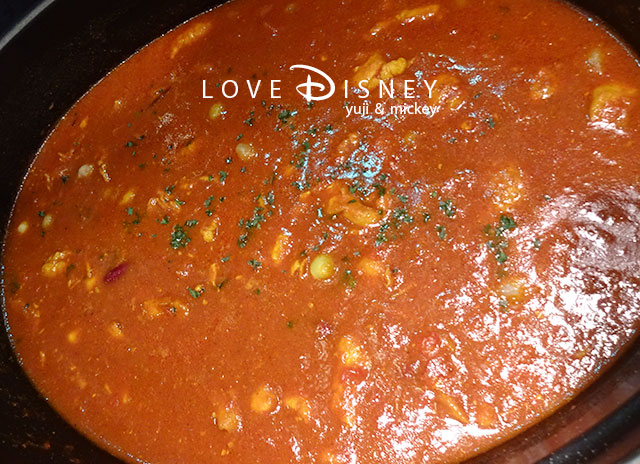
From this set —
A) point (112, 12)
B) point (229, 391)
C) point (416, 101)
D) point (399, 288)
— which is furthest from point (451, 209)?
point (112, 12)

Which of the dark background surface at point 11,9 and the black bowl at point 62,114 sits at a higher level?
the dark background surface at point 11,9

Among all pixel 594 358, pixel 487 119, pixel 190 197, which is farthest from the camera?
pixel 190 197

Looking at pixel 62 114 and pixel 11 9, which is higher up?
pixel 11 9

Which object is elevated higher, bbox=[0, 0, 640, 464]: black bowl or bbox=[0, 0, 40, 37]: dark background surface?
bbox=[0, 0, 40, 37]: dark background surface

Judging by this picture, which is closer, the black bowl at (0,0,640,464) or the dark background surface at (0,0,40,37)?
the black bowl at (0,0,640,464)

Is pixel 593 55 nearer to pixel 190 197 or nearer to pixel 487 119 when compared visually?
pixel 487 119

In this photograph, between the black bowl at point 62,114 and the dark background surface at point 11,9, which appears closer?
the black bowl at point 62,114

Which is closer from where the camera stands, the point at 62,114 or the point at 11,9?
the point at 11,9

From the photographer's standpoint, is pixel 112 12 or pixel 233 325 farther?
pixel 112 12
